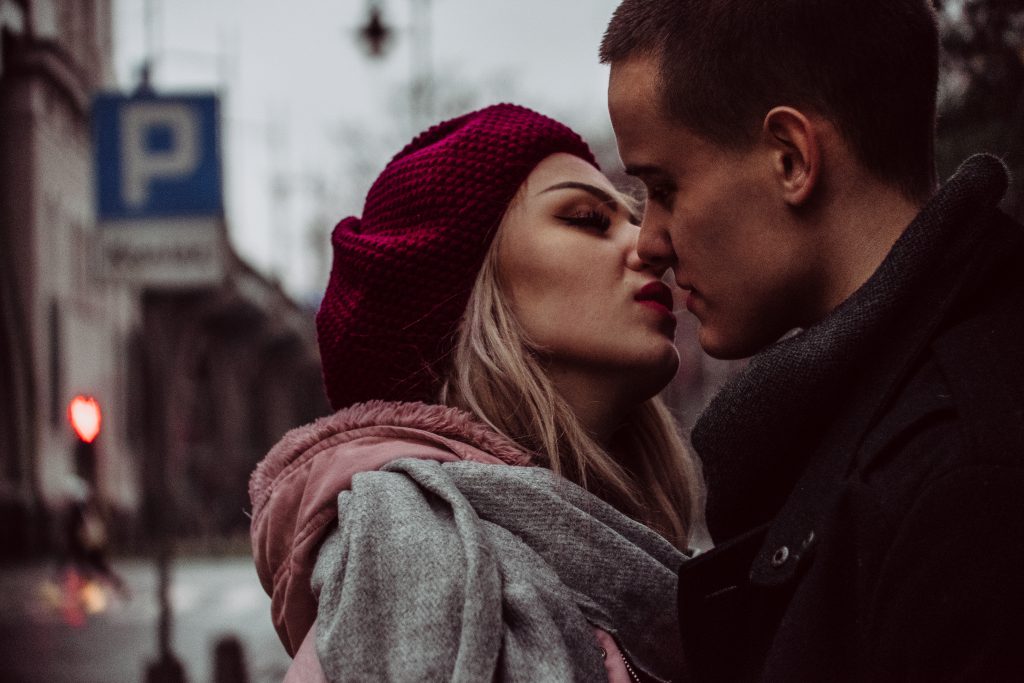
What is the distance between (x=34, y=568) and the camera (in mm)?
14219

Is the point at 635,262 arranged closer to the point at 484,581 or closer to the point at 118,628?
the point at 484,581

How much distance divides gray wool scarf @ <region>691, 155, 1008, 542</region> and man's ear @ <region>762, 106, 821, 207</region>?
17 cm

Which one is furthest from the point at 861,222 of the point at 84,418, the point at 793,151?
the point at 84,418

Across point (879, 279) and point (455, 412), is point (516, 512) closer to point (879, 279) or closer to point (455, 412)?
point (455, 412)

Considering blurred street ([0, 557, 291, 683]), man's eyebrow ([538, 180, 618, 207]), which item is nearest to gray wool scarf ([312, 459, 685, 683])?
man's eyebrow ([538, 180, 618, 207])

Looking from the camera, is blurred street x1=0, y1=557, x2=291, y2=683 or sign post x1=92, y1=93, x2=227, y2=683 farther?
blurred street x1=0, y1=557, x2=291, y2=683

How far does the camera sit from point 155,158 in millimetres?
6148

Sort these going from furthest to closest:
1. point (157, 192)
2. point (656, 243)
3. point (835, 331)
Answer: point (157, 192) < point (656, 243) < point (835, 331)

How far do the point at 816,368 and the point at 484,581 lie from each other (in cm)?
61

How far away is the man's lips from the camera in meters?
2.43

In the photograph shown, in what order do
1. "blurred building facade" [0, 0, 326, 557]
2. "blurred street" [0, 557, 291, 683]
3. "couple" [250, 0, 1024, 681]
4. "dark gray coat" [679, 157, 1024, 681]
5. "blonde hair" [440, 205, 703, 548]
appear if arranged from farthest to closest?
"blurred street" [0, 557, 291, 683]
"blurred building facade" [0, 0, 326, 557]
"blonde hair" [440, 205, 703, 548]
"couple" [250, 0, 1024, 681]
"dark gray coat" [679, 157, 1024, 681]

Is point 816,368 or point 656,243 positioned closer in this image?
point 816,368

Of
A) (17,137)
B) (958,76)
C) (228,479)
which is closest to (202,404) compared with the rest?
(228,479)

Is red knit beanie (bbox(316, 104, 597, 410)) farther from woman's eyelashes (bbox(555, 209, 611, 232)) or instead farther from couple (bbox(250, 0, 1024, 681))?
woman's eyelashes (bbox(555, 209, 611, 232))
